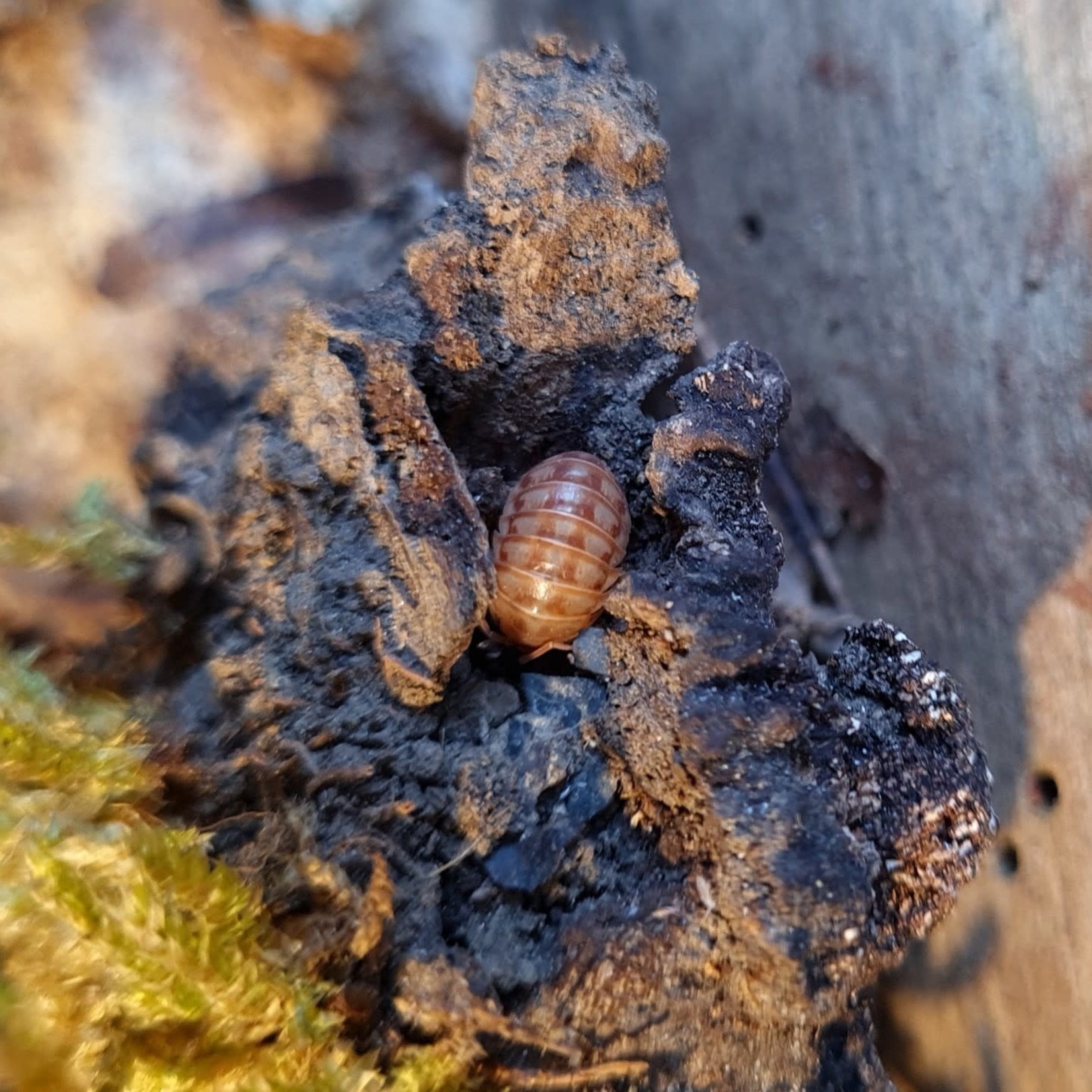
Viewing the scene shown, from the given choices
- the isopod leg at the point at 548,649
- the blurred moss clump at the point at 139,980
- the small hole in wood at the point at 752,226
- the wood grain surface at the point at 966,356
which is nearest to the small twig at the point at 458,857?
the blurred moss clump at the point at 139,980

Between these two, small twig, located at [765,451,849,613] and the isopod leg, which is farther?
small twig, located at [765,451,849,613]

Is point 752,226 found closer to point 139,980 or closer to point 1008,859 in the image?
point 1008,859

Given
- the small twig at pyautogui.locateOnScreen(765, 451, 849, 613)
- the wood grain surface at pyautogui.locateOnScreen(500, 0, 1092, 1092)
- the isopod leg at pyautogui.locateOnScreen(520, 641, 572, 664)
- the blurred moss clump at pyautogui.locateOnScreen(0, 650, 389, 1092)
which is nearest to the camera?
the blurred moss clump at pyautogui.locateOnScreen(0, 650, 389, 1092)

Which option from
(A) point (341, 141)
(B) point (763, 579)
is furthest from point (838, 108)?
(B) point (763, 579)

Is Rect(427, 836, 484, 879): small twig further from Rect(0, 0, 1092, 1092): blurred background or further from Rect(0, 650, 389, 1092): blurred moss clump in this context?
Rect(0, 0, 1092, 1092): blurred background

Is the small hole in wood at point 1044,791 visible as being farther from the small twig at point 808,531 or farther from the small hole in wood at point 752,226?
the small hole in wood at point 752,226

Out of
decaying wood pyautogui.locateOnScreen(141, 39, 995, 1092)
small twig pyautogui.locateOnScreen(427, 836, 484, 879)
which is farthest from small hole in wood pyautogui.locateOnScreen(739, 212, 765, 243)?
small twig pyautogui.locateOnScreen(427, 836, 484, 879)

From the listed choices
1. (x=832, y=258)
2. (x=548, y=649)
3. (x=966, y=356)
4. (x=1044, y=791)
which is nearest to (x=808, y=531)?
(x=966, y=356)
